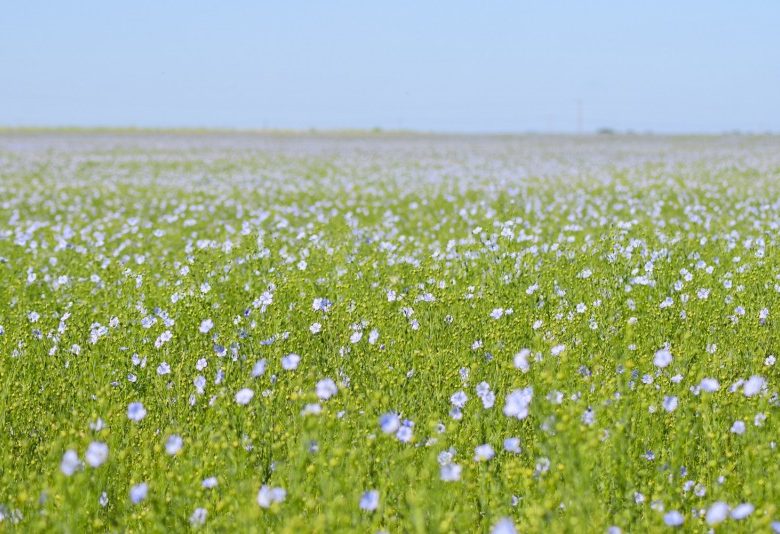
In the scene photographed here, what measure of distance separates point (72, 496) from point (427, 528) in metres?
1.20

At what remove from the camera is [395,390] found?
3.49m

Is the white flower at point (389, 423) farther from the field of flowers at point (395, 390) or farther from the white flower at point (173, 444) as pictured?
the white flower at point (173, 444)

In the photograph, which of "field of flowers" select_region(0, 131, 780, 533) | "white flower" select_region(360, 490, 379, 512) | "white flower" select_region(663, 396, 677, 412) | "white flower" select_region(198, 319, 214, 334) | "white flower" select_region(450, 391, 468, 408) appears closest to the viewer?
"white flower" select_region(360, 490, 379, 512)

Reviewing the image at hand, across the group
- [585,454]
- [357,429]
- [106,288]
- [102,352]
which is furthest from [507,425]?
[106,288]

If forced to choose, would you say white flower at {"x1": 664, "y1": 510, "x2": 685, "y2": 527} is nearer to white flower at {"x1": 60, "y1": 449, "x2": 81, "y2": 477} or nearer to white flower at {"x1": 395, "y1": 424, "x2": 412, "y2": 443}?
white flower at {"x1": 395, "y1": 424, "x2": 412, "y2": 443}

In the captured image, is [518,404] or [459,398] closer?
[518,404]

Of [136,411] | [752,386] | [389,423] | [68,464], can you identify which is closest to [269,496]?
[389,423]

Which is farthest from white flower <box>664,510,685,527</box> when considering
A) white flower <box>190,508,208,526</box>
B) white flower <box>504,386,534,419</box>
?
white flower <box>190,508,208,526</box>

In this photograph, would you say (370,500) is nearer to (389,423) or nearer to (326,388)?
(389,423)

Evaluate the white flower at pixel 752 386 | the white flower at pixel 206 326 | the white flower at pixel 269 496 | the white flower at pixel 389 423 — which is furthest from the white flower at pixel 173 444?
the white flower at pixel 752 386

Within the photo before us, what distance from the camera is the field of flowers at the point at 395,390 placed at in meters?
2.60

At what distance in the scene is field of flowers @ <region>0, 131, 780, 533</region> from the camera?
260 cm

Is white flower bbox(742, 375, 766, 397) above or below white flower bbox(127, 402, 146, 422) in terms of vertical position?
above

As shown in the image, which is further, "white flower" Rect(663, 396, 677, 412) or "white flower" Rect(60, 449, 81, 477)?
"white flower" Rect(663, 396, 677, 412)
